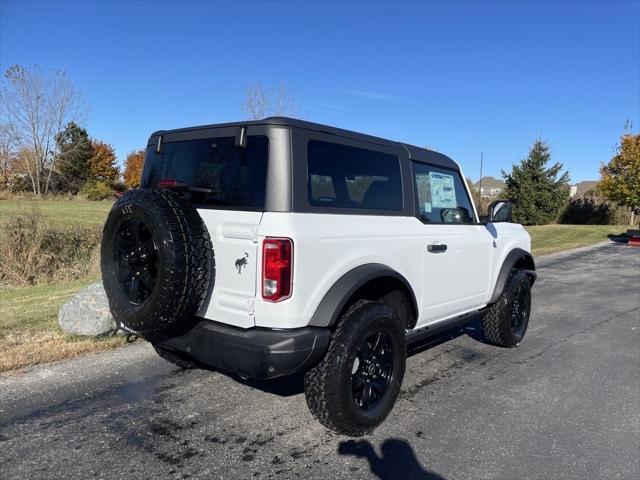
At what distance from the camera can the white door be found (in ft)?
13.3

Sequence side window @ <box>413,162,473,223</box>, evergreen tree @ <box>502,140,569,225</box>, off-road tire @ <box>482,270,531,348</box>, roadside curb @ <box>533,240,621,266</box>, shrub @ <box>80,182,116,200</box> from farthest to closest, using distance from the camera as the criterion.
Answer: shrub @ <box>80,182,116,200</box> → evergreen tree @ <box>502,140,569,225</box> → roadside curb @ <box>533,240,621,266</box> → off-road tire @ <box>482,270,531,348</box> → side window @ <box>413,162,473,223</box>

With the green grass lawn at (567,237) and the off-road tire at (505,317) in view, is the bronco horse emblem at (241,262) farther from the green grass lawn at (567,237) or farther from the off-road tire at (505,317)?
the green grass lawn at (567,237)

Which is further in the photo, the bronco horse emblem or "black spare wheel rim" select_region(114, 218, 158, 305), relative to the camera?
"black spare wheel rim" select_region(114, 218, 158, 305)

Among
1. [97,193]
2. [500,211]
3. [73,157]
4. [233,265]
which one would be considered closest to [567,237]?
[500,211]

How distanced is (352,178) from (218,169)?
0.95 meters

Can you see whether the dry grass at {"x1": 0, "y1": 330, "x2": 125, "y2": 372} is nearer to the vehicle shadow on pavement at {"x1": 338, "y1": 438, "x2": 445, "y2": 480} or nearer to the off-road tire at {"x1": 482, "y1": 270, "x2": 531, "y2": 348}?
the vehicle shadow on pavement at {"x1": 338, "y1": 438, "x2": 445, "y2": 480}

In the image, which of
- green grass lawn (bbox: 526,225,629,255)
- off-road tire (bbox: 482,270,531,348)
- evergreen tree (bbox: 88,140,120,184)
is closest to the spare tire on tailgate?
off-road tire (bbox: 482,270,531,348)

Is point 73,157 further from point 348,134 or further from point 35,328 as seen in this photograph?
point 348,134

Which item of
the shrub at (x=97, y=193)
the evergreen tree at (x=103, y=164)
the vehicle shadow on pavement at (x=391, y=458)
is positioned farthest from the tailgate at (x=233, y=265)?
the evergreen tree at (x=103, y=164)

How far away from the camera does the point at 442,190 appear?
450 centimetres

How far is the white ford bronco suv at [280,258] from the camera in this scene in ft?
9.39

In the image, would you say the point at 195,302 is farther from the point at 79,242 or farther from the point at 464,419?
the point at 79,242

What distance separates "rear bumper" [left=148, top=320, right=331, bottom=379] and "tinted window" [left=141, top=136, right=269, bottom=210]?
78 cm

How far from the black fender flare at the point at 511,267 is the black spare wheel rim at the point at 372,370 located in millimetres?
1993
